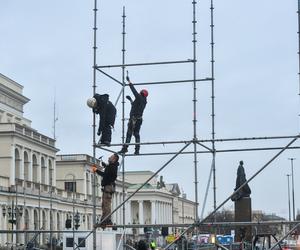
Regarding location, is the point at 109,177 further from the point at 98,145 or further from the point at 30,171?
the point at 30,171

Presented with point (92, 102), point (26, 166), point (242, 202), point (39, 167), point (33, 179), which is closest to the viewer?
point (92, 102)

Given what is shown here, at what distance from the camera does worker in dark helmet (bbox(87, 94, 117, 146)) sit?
688 inches

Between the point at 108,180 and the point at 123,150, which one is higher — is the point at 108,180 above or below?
below

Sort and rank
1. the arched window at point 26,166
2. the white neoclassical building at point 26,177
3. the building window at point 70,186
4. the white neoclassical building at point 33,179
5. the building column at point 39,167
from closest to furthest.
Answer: the white neoclassical building at point 33,179 < the white neoclassical building at point 26,177 < the arched window at point 26,166 < the building column at point 39,167 < the building window at point 70,186

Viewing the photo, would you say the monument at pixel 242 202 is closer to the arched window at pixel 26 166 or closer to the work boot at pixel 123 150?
the work boot at pixel 123 150

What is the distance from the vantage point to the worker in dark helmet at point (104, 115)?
17.5 meters

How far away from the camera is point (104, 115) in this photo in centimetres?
1781

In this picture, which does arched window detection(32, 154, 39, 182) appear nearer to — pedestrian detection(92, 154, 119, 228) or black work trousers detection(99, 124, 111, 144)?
pedestrian detection(92, 154, 119, 228)

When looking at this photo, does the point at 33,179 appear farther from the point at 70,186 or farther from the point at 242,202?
the point at 242,202

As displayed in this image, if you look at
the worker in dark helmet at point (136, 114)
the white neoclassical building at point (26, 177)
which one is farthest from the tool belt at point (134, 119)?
the white neoclassical building at point (26, 177)

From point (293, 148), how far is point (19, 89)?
94.2 m

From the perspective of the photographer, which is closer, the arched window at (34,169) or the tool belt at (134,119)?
the tool belt at (134,119)

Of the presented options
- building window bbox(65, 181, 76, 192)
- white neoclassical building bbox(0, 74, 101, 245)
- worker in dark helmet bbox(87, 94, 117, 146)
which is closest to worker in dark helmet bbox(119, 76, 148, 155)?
worker in dark helmet bbox(87, 94, 117, 146)

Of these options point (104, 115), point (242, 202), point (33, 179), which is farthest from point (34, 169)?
point (104, 115)
